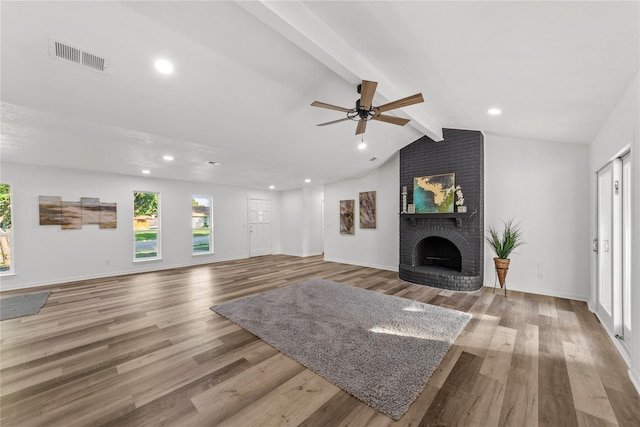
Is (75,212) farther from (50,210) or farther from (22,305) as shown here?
(22,305)

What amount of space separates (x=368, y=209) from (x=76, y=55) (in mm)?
6182

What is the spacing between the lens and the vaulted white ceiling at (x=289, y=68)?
1.80 m

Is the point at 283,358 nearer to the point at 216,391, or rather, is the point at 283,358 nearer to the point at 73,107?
the point at 216,391

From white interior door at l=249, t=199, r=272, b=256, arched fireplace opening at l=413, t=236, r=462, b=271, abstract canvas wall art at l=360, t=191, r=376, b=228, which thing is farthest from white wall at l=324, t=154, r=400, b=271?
white interior door at l=249, t=199, r=272, b=256

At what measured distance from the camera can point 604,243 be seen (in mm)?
3291

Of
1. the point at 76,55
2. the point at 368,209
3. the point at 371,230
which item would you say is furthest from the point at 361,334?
the point at 368,209

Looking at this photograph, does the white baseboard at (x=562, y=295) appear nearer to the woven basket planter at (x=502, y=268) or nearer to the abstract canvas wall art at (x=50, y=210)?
the woven basket planter at (x=502, y=268)

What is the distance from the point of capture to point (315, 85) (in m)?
2.95

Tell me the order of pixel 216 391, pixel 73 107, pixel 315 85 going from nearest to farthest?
1. pixel 216 391
2. pixel 73 107
3. pixel 315 85

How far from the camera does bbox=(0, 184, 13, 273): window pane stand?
4.97m

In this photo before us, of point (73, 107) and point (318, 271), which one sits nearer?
point (73, 107)

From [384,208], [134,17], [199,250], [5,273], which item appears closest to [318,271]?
[384,208]

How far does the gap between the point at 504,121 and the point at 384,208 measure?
3.40m

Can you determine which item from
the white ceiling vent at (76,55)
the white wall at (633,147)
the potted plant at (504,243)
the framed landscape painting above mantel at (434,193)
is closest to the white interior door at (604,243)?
the white wall at (633,147)
